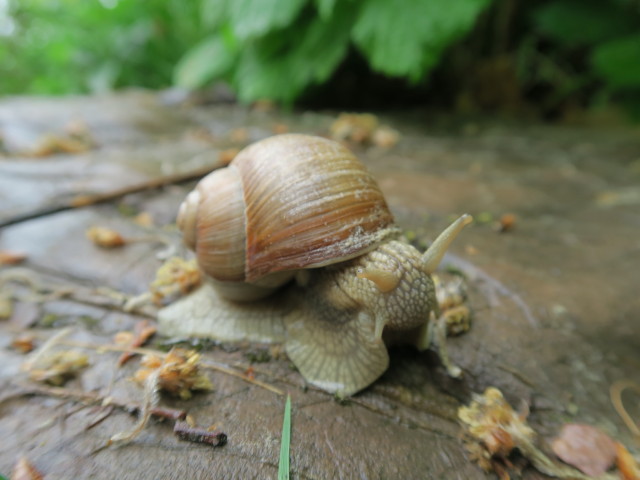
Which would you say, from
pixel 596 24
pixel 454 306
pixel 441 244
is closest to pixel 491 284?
pixel 454 306

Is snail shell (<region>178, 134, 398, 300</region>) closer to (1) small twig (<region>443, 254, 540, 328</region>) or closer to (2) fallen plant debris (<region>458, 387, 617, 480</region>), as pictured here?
(1) small twig (<region>443, 254, 540, 328</region>)

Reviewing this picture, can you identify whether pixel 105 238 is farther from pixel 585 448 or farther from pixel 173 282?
pixel 585 448

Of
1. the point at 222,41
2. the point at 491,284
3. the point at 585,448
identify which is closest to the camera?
the point at 585,448

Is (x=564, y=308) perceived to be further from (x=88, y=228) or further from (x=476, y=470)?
(x=88, y=228)

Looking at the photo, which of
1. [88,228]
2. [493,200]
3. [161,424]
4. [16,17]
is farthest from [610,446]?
[16,17]

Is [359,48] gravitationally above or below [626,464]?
→ above

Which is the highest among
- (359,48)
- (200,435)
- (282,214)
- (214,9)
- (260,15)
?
(214,9)

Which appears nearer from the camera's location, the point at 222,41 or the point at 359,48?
the point at 359,48
